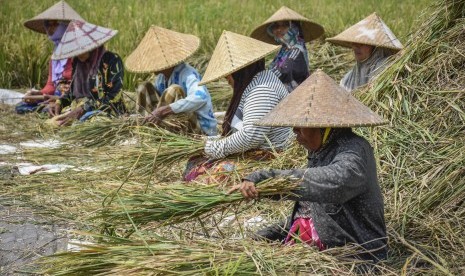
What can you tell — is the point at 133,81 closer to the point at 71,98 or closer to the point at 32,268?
the point at 71,98

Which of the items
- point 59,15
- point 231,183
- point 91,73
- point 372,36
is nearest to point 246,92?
point 231,183

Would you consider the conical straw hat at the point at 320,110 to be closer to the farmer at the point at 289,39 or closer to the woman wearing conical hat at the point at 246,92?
the woman wearing conical hat at the point at 246,92

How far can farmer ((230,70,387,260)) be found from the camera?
3.30 metres

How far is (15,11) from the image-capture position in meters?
12.0

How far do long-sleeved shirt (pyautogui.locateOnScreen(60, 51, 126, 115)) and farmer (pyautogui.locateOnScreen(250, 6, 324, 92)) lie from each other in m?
1.28

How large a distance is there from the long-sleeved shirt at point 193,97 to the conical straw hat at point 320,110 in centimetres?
259

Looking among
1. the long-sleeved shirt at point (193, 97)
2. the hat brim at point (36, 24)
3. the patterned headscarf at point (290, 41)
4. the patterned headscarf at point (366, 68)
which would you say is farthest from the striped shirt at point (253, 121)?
the hat brim at point (36, 24)

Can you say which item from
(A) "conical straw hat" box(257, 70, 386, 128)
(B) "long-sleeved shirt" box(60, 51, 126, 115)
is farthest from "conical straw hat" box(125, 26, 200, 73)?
(A) "conical straw hat" box(257, 70, 386, 128)

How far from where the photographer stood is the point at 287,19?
7.62 m

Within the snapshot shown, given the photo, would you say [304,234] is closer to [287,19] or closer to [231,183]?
[231,183]

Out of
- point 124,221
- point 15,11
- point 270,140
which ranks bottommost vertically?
point 15,11

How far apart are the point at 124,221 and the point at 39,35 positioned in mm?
7286

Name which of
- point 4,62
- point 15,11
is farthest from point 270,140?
point 15,11

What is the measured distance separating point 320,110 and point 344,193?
375 mm
